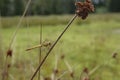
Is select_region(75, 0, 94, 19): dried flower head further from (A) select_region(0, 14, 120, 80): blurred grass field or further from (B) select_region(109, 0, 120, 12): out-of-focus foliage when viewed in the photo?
(B) select_region(109, 0, 120, 12): out-of-focus foliage

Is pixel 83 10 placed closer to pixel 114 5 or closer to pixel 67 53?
pixel 67 53

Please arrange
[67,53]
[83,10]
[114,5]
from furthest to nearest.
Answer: [114,5] < [67,53] < [83,10]

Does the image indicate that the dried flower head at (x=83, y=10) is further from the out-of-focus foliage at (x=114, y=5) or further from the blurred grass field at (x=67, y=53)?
the out-of-focus foliage at (x=114, y=5)

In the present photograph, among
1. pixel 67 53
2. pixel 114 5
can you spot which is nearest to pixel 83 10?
pixel 67 53

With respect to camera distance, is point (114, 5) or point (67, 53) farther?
point (114, 5)

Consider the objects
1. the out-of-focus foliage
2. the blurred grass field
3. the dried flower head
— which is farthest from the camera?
the out-of-focus foliage

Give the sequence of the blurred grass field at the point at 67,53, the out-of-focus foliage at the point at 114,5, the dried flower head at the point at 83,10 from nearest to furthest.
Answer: the dried flower head at the point at 83,10, the blurred grass field at the point at 67,53, the out-of-focus foliage at the point at 114,5

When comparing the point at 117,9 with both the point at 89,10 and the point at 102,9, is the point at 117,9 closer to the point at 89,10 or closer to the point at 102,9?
the point at 102,9

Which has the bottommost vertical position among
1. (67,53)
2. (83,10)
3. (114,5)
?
(114,5)

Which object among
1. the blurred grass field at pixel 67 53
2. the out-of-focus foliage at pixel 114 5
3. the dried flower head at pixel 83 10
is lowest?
the out-of-focus foliage at pixel 114 5

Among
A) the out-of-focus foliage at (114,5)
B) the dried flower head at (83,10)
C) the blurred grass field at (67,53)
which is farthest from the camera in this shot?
→ the out-of-focus foliage at (114,5)

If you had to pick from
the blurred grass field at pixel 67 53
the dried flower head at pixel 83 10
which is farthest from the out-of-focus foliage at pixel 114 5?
the dried flower head at pixel 83 10

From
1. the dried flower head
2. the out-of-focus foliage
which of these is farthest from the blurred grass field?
the out-of-focus foliage
